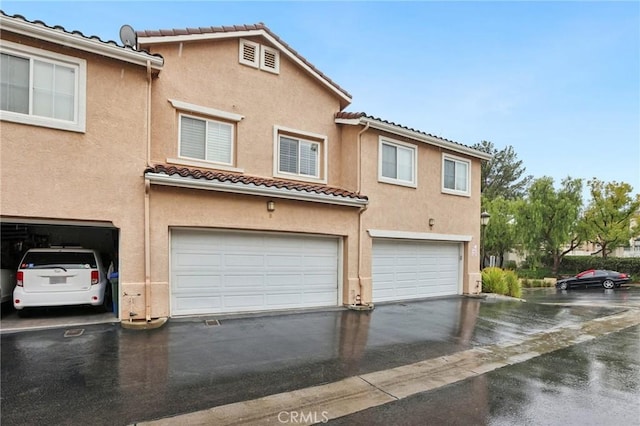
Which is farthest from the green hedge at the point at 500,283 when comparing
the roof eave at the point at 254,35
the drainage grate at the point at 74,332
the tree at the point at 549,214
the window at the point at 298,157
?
the tree at the point at 549,214

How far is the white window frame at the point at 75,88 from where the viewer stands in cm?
716

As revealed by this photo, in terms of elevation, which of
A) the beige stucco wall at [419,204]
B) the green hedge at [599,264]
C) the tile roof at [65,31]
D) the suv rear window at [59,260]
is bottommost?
the green hedge at [599,264]

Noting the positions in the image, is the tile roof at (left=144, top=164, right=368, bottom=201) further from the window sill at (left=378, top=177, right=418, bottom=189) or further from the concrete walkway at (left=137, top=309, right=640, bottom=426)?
the concrete walkway at (left=137, top=309, right=640, bottom=426)

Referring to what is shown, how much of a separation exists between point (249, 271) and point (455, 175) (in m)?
9.49

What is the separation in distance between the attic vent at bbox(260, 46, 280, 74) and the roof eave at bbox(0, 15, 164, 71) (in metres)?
3.34

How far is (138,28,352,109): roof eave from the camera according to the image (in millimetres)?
9420

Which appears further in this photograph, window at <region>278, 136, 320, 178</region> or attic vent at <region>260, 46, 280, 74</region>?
window at <region>278, 136, 320, 178</region>

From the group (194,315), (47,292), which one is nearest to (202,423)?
(194,315)

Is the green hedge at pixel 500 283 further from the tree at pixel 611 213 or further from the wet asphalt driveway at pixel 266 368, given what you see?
the tree at pixel 611 213

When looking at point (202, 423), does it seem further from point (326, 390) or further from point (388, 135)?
point (388, 135)

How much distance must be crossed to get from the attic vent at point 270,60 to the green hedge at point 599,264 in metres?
35.4

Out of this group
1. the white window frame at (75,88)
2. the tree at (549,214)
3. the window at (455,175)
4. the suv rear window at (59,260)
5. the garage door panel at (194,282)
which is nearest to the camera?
the white window frame at (75,88)

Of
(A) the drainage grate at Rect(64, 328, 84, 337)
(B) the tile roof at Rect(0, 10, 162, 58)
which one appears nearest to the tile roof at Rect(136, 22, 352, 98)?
(B) the tile roof at Rect(0, 10, 162, 58)

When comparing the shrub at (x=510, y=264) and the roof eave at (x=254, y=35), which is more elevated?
the roof eave at (x=254, y=35)
